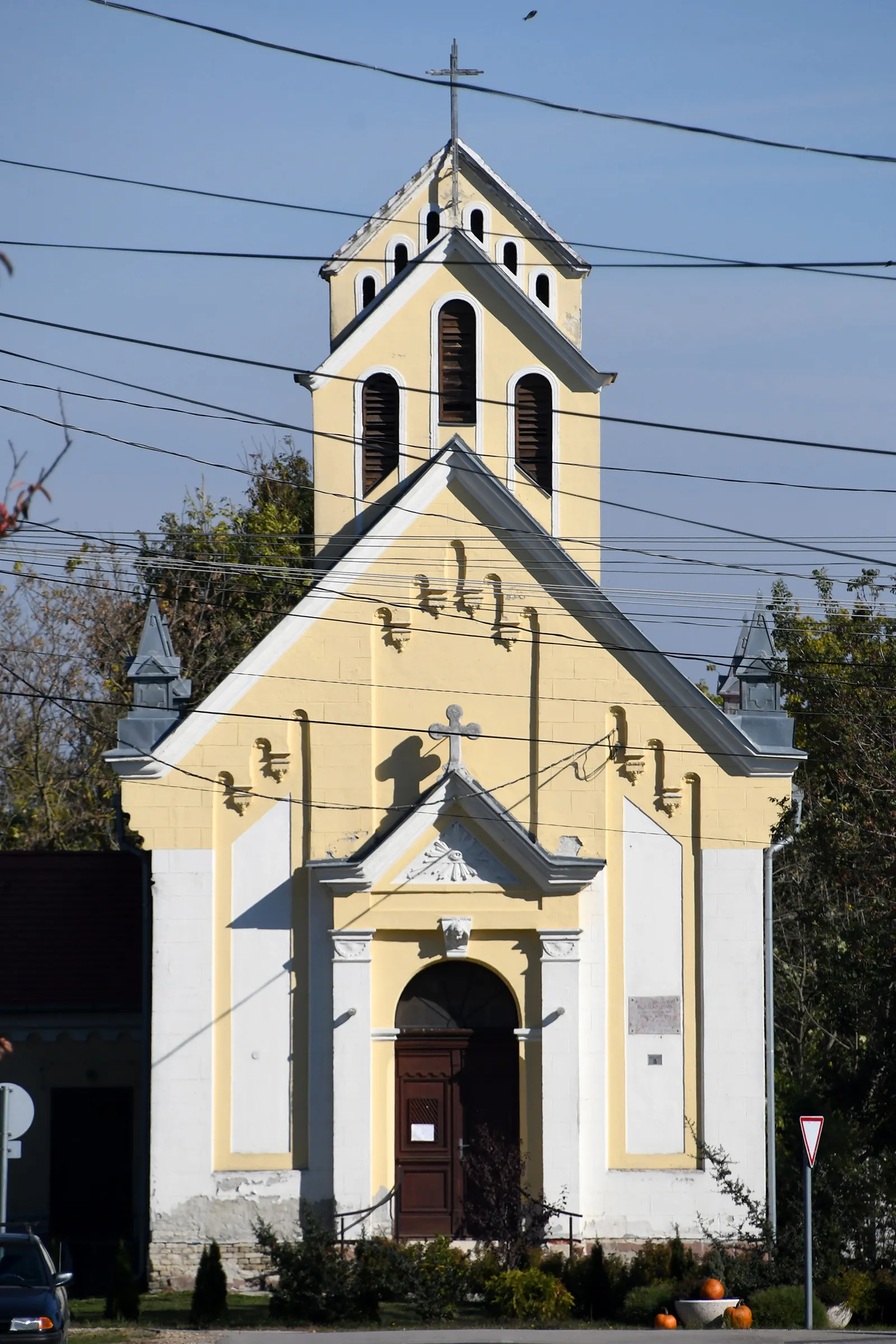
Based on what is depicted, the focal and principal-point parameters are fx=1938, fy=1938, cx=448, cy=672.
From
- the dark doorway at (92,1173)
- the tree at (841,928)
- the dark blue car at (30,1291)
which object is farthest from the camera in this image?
the dark doorway at (92,1173)

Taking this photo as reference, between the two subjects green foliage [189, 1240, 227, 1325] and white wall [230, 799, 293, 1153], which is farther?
white wall [230, 799, 293, 1153]

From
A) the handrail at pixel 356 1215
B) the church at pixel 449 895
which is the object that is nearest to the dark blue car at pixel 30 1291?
the handrail at pixel 356 1215

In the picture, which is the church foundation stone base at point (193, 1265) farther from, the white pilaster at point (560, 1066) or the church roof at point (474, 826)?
the church roof at point (474, 826)

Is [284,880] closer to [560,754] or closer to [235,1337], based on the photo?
[560,754]

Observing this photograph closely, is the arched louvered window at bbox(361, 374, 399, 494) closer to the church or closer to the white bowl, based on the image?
the church

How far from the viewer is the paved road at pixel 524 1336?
59.5ft

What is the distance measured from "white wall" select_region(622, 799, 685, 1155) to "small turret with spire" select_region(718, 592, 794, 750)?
1756 millimetres

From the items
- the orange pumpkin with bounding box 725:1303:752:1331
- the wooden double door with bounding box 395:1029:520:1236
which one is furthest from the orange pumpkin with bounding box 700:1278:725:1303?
the wooden double door with bounding box 395:1029:520:1236

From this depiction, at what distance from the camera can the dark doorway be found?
25734mm

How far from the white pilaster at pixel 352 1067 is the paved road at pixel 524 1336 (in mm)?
3592

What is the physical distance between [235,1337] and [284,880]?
6.43 m

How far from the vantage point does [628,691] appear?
24.2 meters

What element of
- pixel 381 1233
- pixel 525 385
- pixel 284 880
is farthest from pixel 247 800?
pixel 525 385

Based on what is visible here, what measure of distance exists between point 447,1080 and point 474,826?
3161 millimetres
